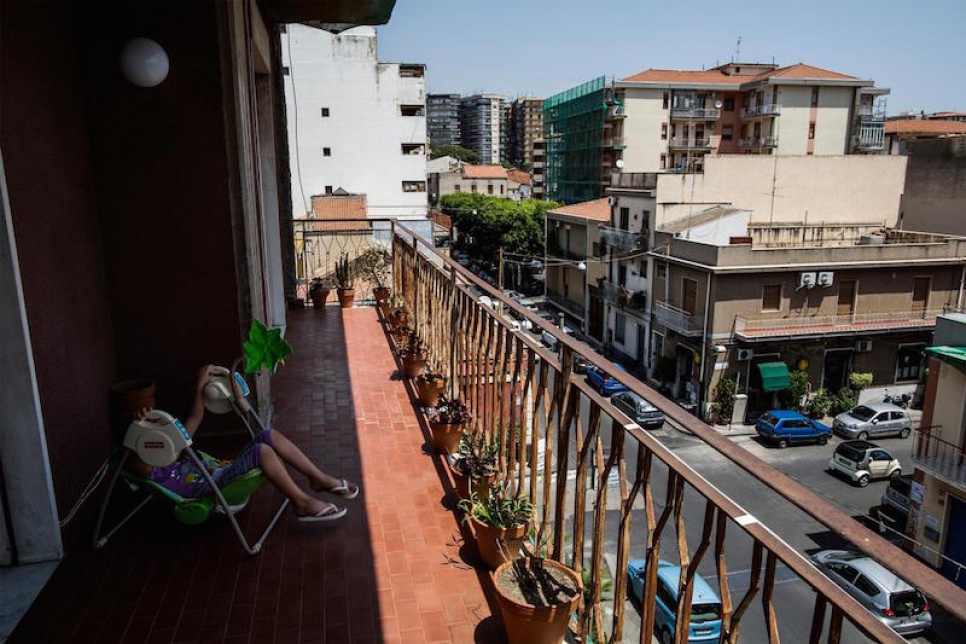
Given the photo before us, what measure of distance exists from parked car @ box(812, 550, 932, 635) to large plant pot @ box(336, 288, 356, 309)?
28.3ft

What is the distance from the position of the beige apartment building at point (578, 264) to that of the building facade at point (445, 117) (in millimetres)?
105458

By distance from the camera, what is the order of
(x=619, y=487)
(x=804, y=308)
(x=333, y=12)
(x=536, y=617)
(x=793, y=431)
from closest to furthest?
(x=619, y=487) → (x=536, y=617) → (x=333, y=12) → (x=793, y=431) → (x=804, y=308)

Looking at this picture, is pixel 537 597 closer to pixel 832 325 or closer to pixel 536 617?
pixel 536 617

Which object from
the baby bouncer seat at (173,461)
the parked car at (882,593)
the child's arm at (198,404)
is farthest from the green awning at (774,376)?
the child's arm at (198,404)

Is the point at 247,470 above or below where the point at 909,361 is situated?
above

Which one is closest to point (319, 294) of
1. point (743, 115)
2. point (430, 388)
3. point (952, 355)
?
point (430, 388)

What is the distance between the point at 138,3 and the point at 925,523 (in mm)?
17783

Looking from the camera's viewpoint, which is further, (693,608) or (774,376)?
(774,376)

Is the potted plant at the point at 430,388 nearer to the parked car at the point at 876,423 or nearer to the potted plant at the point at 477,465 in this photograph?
the potted plant at the point at 477,465

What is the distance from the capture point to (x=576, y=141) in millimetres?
48688

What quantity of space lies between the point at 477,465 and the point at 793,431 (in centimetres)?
1905

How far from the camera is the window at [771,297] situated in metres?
21.3

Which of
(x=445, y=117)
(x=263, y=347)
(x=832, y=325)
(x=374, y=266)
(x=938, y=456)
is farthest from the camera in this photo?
(x=445, y=117)

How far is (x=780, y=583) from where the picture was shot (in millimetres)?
11422
